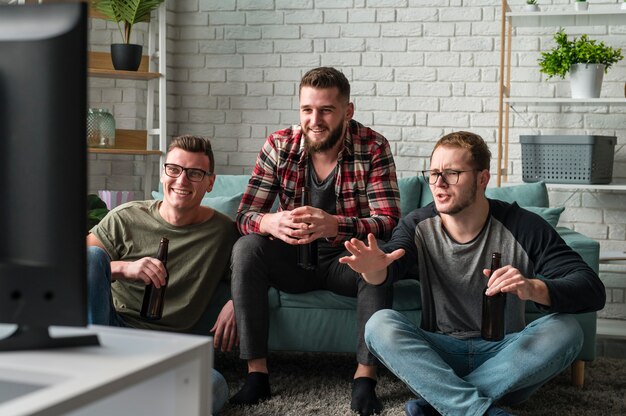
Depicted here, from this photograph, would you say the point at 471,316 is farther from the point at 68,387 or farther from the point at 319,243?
the point at 68,387

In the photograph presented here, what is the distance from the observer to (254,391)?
2.75 metres

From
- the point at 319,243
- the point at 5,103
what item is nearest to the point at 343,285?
the point at 319,243

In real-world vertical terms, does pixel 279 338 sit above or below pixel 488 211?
below

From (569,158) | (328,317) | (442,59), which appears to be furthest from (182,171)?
(442,59)

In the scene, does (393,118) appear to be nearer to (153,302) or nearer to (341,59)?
(341,59)

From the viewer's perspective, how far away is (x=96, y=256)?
2.28 metres

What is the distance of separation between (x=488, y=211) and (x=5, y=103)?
6.05 ft

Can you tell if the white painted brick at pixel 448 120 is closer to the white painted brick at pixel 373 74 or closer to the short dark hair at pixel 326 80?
the white painted brick at pixel 373 74

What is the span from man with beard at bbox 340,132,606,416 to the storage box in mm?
1457

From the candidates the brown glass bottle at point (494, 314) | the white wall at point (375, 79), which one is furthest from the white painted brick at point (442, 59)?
the brown glass bottle at point (494, 314)

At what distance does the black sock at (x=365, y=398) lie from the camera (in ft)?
8.64

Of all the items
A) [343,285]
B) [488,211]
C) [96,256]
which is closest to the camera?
[96,256]

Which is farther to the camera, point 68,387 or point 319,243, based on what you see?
point 319,243

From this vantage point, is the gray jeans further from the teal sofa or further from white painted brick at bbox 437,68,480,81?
white painted brick at bbox 437,68,480,81
